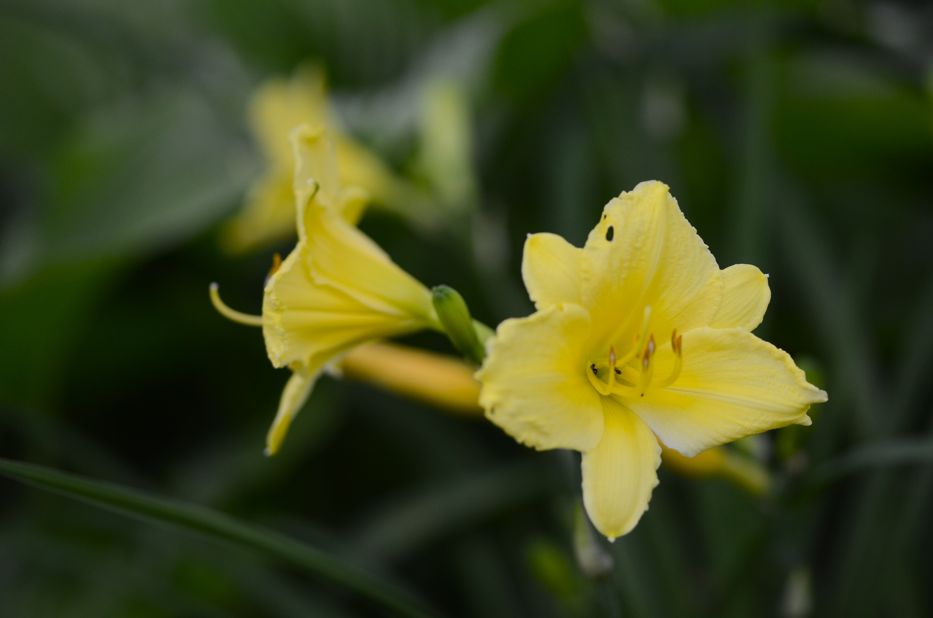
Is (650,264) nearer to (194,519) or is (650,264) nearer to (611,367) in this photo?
(611,367)

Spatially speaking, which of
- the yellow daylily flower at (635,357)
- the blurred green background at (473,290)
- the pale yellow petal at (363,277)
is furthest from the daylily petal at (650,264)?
the blurred green background at (473,290)

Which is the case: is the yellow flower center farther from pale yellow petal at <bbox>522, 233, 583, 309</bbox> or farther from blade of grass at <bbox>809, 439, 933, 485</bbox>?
blade of grass at <bbox>809, 439, 933, 485</bbox>

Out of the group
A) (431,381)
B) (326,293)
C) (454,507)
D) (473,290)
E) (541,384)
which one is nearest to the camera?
(541,384)

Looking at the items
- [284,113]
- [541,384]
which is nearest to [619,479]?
[541,384]

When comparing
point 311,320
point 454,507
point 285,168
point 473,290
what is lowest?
point 454,507

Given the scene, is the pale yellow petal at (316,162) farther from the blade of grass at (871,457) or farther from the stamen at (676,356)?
the blade of grass at (871,457)

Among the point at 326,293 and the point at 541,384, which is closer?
the point at 541,384

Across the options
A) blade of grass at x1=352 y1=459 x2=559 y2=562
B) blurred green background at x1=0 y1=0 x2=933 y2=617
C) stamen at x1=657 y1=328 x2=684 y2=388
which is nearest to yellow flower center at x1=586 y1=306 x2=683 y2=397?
stamen at x1=657 y1=328 x2=684 y2=388
